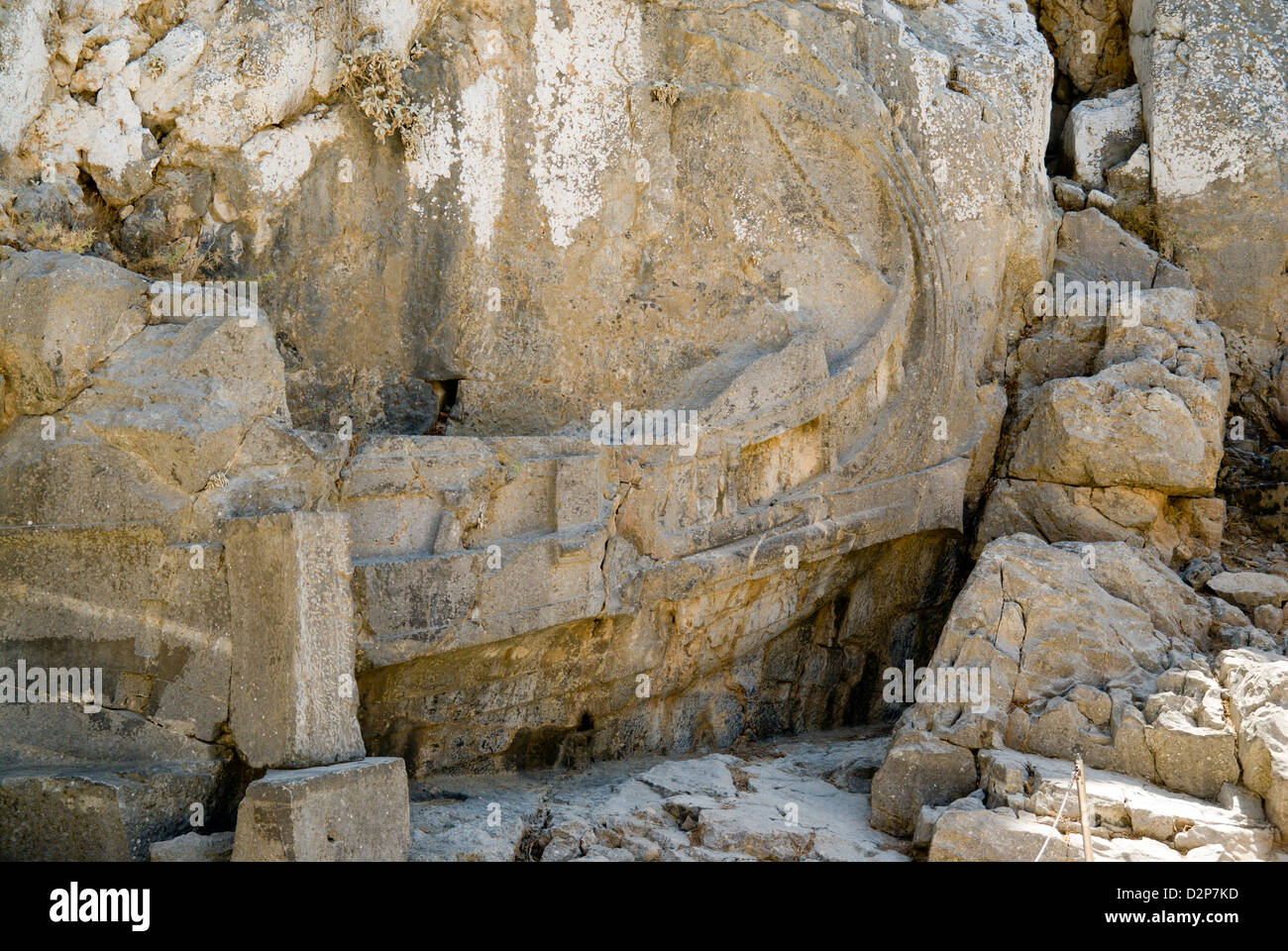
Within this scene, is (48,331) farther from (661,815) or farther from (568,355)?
(661,815)

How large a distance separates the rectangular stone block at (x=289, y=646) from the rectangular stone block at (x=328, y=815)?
168mm

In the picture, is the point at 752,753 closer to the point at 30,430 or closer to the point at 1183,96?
the point at 30,430

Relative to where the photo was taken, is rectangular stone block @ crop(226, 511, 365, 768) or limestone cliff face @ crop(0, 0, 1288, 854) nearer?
rectangular stone block @ crop(226, 511, 365, 768)

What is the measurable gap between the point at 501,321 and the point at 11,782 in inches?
143

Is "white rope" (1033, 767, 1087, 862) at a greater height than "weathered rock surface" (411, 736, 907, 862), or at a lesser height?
greater

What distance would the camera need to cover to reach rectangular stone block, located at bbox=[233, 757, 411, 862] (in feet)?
17.2

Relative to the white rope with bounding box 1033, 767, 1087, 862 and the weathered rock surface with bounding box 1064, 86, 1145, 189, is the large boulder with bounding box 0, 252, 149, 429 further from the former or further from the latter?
the weathered rock surface with bounding box 1064, 86, 1145, 189

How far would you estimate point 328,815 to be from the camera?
539 cm

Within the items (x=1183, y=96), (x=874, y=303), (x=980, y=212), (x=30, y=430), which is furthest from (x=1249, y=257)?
(x=30, y=430)

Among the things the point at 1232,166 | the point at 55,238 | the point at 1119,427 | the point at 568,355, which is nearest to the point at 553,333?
the point at 568,355

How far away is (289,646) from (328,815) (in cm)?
75

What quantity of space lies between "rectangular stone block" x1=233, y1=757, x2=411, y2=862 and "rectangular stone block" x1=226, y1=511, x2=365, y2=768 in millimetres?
168

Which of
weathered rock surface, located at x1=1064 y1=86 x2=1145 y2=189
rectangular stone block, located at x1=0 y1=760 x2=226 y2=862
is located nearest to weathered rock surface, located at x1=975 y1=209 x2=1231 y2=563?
weathered rock surface, located at x1=1064 y1=86 x2=1145 y2=189

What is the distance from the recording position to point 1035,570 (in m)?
7.46
